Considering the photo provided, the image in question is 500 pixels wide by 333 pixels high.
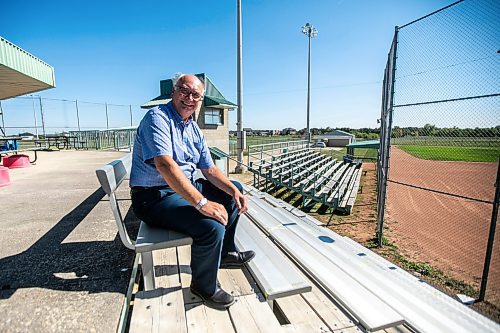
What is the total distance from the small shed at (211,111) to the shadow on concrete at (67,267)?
43.6ft

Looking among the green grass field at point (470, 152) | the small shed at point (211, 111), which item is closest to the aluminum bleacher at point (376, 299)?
the green grass field at point (470, 152)

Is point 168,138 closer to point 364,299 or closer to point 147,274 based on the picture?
point 147,274

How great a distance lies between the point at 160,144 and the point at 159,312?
937mm

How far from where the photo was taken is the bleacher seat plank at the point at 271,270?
1538 millimetres

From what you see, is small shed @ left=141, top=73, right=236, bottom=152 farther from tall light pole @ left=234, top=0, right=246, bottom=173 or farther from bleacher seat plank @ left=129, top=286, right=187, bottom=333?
bleacher seat plank @ left=129, top=286, right=187, bottom=333

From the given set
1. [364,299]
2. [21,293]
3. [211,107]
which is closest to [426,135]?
[364,299]

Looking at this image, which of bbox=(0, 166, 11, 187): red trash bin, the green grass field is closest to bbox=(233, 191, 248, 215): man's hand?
the green grass field

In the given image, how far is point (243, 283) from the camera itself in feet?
5.74

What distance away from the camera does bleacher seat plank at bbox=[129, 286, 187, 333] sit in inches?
49.3

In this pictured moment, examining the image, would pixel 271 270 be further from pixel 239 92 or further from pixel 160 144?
pixel 239 92

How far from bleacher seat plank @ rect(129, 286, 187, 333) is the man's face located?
1158 millimetres

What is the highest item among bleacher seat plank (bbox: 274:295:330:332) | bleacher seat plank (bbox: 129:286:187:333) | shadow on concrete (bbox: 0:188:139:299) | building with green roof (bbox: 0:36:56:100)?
building with green roof (bbox: 0:36:56:100)

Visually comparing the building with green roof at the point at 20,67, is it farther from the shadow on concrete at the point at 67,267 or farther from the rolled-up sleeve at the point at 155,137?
the rolled-up sleeve at the point at 155,137

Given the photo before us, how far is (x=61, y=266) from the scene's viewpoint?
1.89 metres
